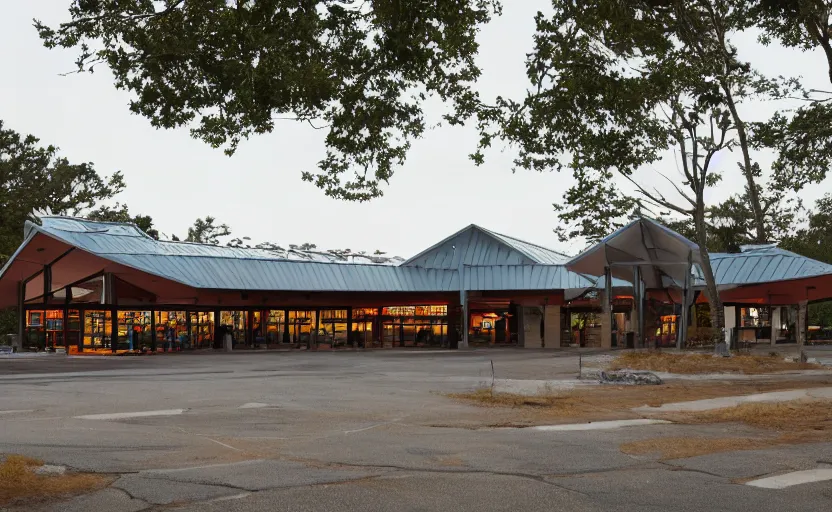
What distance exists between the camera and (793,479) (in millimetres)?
8555

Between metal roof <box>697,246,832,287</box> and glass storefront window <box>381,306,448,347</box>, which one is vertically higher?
metal roof <box>697,246,832,287</box>

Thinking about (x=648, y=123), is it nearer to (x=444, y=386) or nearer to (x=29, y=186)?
(x=444, y=386)

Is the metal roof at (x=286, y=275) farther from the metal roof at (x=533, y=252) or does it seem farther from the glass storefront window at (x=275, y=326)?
the metal roof at (x=533, y=252)

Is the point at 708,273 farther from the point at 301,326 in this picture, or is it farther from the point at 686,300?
the point at 301,326

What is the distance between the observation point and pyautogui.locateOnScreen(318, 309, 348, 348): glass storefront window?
5406 cm

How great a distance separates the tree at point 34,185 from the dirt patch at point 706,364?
38.2 m

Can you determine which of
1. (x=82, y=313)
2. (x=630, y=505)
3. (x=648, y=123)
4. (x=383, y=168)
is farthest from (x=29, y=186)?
(x=630, y=505)

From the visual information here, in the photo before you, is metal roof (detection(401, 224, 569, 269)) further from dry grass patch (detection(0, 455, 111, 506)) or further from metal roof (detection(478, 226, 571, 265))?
dry grass patch (detection(0, 455, 111, 506))

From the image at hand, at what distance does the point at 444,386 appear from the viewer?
21125 millimetres

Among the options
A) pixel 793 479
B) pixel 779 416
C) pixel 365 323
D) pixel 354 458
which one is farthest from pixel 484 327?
pixel 793 479

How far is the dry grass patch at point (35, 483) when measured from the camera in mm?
7570

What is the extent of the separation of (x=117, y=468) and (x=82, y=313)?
38.4 meters

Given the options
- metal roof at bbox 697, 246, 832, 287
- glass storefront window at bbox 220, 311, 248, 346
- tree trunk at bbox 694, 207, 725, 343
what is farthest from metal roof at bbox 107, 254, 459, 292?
tree trunk at bbox 694, 207, 725, 343

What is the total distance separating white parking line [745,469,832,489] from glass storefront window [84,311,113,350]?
4080cm
